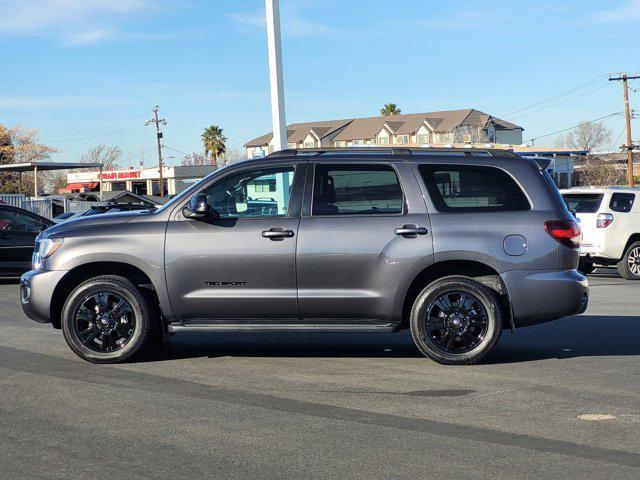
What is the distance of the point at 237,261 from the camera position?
8.21 meters

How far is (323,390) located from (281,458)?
1.93 meters

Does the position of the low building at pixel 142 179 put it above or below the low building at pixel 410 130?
below

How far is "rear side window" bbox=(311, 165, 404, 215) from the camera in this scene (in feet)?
27.1

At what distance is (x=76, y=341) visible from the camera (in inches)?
331

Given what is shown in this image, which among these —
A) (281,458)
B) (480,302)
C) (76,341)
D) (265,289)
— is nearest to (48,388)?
(76,341)

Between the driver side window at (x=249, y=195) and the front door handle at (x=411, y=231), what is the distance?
1.02 meters

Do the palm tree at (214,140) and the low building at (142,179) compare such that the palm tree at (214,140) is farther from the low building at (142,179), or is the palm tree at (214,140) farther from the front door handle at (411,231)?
the front door handle at (411,231)

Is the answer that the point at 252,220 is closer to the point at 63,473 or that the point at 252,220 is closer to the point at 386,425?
the point at 386,425

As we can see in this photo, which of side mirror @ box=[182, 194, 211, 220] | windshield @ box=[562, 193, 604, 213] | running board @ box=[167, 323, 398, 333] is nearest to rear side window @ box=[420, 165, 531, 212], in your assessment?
running board @ box=[167, 323, 398, 333]

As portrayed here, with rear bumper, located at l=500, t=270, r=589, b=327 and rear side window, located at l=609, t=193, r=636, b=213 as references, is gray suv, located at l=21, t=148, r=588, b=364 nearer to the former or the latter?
rear bumper, located at l=500, t=270, r=589, b=327

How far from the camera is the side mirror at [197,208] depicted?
8.16m

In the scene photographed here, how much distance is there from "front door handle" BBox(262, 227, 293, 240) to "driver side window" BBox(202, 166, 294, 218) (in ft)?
0.58

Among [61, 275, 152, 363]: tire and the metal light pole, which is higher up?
the metal light pole

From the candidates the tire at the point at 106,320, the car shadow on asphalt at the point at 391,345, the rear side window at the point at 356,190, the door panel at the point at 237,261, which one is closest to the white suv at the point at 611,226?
the car shadow on asphalt at the point at 391,345
